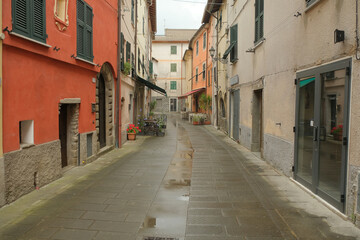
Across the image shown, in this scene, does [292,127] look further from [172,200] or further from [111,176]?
[111,176]

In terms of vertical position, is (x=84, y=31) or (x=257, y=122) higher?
(x=84, y=31)

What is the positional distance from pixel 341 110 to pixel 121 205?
3.94 m

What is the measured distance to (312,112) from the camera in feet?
19.2

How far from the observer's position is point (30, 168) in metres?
5.80

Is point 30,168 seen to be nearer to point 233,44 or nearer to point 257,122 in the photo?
point 257,122

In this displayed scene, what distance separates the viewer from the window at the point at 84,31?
26.2ft

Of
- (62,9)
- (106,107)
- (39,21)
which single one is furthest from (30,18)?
(106,107)

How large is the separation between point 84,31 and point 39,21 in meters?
2.33

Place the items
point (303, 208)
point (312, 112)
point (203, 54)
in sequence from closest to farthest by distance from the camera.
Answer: point (303, 208) < point (312, 112) < point (203, 54)

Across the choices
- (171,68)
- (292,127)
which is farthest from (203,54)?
(292,127)

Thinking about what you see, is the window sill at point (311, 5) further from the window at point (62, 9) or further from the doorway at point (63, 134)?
the doorway at point (63, 134)

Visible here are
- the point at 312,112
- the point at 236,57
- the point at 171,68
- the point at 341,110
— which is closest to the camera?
the point at 341,110

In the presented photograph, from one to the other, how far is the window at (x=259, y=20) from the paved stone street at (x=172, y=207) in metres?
4.35

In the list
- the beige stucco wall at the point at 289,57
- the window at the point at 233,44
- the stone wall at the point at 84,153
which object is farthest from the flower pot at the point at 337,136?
the window at the point at 233,44
